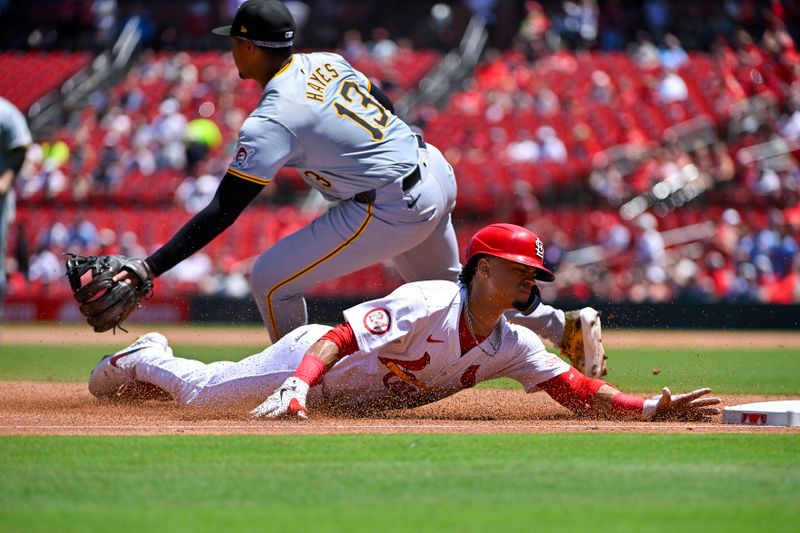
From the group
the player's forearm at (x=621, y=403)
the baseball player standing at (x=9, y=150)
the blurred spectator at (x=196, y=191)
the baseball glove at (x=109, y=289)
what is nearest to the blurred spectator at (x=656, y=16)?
the blurred spectator at (x=196, y=191)

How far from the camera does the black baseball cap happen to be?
5996mm

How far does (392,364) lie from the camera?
573 cm

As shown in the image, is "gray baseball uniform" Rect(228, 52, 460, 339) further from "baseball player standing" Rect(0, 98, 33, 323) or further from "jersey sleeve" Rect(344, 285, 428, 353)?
"baseball player standing" Rect(0, 98, 33, 323)

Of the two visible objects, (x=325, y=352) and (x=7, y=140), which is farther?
(x=7, y=140)

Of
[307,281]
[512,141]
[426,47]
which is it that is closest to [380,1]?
[426,47]

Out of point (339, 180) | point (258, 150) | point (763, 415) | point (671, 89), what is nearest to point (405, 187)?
point (339, 180)

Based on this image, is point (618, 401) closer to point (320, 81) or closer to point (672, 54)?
point (320, 81)

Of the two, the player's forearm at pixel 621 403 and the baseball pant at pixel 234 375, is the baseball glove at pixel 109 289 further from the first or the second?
the player's forearm at pixel 621 403

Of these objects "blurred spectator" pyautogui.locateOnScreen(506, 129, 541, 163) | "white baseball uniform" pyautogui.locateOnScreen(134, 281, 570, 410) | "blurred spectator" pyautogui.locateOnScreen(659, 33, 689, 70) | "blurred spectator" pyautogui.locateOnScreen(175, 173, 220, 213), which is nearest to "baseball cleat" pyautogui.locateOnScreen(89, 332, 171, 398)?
"white baseball uniform" pyautogui.locateOnScreen(134, 281, 570, 410)

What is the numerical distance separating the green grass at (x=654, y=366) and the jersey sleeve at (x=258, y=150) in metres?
3.47

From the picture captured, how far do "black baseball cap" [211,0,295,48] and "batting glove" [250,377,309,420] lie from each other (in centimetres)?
181

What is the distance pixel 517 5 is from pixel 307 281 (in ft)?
62.5

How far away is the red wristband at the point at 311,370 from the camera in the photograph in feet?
17.9

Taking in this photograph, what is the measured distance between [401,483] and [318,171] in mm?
2524
